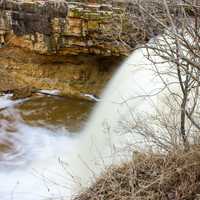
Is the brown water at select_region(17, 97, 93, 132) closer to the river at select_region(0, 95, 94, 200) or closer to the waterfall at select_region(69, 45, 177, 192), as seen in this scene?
the river at select_region(0, 95, 94, 200)

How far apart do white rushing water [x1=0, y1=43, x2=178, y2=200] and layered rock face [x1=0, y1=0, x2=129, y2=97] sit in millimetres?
645

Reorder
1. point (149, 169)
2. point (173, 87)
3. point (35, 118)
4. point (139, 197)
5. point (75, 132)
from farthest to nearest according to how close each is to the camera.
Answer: point (35, 118)
point (75, 132)
point (173, 87)
point (149, 169)
point (139, 197)

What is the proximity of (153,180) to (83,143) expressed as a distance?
162 inches

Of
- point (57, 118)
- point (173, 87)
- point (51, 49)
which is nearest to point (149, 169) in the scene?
point (173, 87)

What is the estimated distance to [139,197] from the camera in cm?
377

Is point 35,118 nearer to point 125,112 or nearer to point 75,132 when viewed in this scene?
point 75,132

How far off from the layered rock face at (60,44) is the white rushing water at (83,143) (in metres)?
0.65

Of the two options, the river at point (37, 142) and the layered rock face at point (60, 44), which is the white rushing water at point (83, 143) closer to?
the river at point (37, 142)

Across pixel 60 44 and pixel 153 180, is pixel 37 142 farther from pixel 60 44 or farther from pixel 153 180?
pixel 153 180

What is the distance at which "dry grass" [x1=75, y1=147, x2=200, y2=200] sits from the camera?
12.3ft

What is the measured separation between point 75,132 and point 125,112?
1701 mm

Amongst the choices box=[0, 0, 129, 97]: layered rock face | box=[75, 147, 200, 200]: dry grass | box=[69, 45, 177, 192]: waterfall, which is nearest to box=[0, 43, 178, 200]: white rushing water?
box=[69, 45, 177, 192]: waterfall

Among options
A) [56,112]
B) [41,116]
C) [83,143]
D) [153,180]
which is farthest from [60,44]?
[153,180]

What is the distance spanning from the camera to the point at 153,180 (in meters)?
3.94
